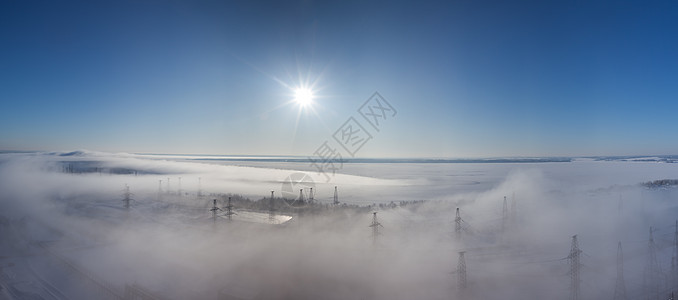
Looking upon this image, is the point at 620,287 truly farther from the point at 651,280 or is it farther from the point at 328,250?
the point at 328,250

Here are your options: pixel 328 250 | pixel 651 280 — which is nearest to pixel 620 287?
pixel 651 280

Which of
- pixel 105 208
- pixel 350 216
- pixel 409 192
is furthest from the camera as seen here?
pixel 409 192

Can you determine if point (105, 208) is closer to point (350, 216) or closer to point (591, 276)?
point (350, 216)

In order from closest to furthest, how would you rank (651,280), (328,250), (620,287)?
(620,287)
(651,280)
(328,250)

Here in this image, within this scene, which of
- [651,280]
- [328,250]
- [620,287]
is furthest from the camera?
[328,250]

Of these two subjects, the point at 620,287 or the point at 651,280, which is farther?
the point at 651,280

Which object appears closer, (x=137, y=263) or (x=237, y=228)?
(x=137, y=263)

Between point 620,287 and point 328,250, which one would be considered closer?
point 620,287

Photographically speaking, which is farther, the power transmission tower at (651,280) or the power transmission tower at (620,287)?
the power transmission tower at (651,280)

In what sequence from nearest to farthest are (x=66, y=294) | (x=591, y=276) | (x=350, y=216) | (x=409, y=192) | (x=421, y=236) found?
(x=66, y=294) → (x=591, y=276) → (x=421, y=236) → (x=350, y=216) → (x=409, y=192)

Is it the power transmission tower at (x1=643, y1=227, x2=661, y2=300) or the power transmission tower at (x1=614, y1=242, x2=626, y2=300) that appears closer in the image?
the power transmission tower at (x1=614, y1=242, x2=626, y2=300)

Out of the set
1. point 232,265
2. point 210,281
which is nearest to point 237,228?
point 232,265
